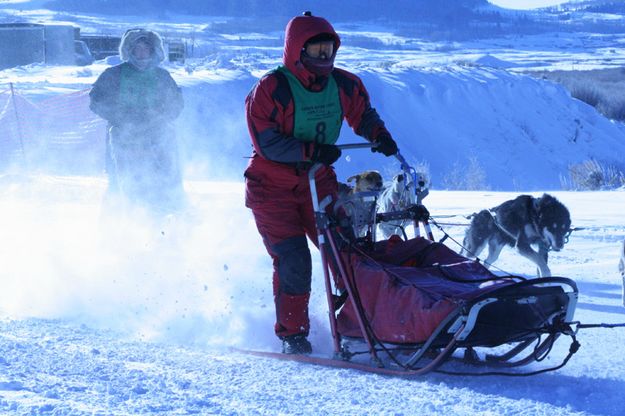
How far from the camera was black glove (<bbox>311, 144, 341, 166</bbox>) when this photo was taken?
335 centimetres

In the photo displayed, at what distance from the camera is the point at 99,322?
14.2 feet

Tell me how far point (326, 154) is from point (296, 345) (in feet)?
2.72

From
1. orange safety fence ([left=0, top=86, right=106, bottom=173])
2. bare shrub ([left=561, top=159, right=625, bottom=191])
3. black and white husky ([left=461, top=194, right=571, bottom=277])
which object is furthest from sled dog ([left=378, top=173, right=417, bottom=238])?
orange safety fence ([left=0, top=86, right=106, bottom=173])

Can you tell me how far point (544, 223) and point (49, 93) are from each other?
1293cm

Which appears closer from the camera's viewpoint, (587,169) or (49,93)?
(587,169)

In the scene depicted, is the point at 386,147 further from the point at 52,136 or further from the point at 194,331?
the point at 52,136

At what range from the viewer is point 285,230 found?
365cm

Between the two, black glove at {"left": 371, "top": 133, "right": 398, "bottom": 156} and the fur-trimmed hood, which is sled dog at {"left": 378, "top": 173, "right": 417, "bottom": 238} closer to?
black glove at {"left": 371, "top": 133, "right": 398, "bottom": 156}

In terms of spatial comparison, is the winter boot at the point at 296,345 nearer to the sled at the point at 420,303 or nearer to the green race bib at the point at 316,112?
the sled at the point at 420,303

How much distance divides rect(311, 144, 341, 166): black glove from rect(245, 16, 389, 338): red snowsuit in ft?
0.09

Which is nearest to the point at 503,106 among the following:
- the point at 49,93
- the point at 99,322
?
the point at 49,93

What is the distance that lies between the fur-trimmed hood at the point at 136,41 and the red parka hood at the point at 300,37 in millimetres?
3193

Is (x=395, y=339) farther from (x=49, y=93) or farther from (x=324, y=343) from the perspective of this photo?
(x=49, y=93)

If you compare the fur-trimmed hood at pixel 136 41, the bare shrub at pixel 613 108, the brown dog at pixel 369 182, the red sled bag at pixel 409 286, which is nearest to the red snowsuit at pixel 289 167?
the red sled bag at pixel 409 286
